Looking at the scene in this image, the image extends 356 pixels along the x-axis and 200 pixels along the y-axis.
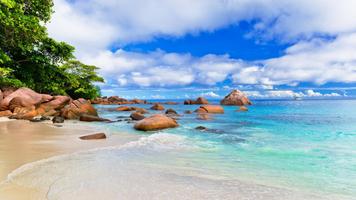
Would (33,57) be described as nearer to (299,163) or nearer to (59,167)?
(59,167)

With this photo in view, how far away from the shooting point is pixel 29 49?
1850 centimetres

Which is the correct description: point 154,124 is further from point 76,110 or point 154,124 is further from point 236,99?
point 236,99

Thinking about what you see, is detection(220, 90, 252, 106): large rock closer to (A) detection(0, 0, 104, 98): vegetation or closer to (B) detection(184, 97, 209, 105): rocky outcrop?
(B) detection(184, 97, 209, 105): rocky outcrop

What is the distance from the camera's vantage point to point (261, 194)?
3773mm

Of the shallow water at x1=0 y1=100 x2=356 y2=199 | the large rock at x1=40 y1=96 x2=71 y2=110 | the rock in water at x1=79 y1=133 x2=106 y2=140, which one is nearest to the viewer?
the shallow water at x1=0 y1=100 x2=356 y2=199

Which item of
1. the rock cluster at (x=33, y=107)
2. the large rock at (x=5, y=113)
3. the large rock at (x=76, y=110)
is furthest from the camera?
the rock cluster at (x=33, y=107)

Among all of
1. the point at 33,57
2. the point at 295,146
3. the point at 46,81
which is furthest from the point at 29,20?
the point at 295,146

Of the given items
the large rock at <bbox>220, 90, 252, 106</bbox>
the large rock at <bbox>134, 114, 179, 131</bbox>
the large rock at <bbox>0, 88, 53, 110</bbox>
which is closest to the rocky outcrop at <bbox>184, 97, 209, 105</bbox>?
the large rock at <bbox>220, 90, 252, 106</bbox>

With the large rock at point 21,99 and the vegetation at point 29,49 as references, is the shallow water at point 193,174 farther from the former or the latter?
the large rock at point 21,99

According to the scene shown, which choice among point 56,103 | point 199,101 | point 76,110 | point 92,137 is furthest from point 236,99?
point 92,137

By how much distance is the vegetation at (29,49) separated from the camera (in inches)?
547

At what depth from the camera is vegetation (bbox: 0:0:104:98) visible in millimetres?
13883

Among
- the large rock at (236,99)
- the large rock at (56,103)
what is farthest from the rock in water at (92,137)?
the large rock at (236,99)

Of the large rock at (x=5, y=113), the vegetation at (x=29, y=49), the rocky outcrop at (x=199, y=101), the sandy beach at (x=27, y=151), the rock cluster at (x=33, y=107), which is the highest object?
the vegetation at (x=29, y=49)
